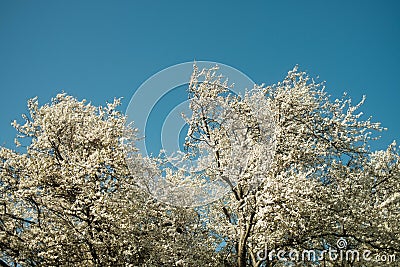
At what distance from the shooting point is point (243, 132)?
16.6 metres

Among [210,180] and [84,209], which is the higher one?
[210,180]

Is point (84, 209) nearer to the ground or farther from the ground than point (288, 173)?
nearer to the ground

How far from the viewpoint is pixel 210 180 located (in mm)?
16078

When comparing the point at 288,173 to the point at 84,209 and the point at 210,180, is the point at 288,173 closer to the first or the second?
the point at 210,180

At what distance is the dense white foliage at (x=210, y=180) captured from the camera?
14.7 meters

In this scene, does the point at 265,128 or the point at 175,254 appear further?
the point at 265,128

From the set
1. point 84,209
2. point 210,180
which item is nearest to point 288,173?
point 210,180

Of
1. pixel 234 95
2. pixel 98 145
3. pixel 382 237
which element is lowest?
pixel 382 237

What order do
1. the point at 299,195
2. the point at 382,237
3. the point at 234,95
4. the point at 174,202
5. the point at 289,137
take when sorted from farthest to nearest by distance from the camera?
1. the point at 234,95
2. the point at 289,137
3. the point at 174,202
4. the point at 382,237
5. the point at 299,195

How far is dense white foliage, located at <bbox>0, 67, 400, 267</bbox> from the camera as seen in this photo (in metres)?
14.7

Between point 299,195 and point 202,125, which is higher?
point 202,125

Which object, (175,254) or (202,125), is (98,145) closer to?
(202,125)

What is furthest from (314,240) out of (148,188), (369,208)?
(148,188)

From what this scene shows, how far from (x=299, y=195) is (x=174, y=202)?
4469 millimetres
